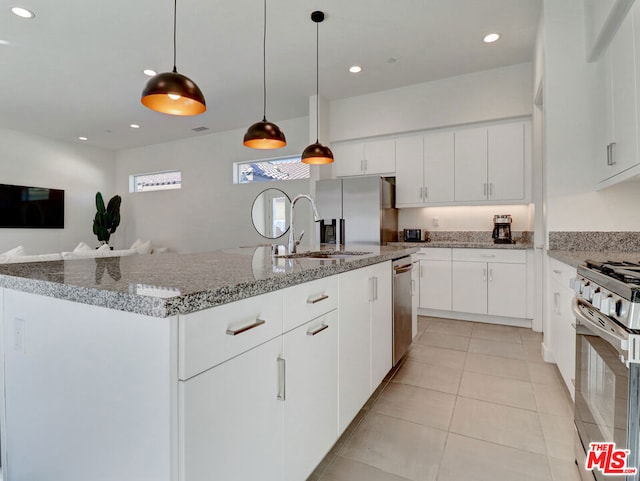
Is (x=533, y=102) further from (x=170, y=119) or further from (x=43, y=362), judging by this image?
(x=170, y=119)

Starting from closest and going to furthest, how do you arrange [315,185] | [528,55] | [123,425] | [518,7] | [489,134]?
A: 1. [123,425]
2. [518,7]
3. [528,55]
4. [489,134]
5. [315,185]

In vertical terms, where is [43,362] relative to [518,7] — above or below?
below

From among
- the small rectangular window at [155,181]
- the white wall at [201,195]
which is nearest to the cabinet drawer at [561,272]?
the white wall at [201,195]

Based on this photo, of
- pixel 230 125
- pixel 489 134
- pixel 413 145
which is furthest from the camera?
pixel 230 125

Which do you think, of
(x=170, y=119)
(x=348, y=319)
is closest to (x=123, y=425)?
(x=348, y=319)

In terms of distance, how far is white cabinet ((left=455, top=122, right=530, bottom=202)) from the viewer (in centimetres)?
376

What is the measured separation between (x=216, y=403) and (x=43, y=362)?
0.64 m

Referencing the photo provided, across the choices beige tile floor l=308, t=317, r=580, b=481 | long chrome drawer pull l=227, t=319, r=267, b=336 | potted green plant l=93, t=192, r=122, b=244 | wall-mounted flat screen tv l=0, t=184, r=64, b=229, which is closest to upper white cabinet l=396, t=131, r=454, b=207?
beige tile floor l=308, t=317, r=580, b=481

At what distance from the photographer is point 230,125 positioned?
19.5 feet

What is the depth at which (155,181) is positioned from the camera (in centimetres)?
721

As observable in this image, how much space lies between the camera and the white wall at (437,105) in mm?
3756

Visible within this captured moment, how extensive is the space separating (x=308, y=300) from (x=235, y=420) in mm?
492

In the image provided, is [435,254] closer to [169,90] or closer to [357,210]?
[357,210]

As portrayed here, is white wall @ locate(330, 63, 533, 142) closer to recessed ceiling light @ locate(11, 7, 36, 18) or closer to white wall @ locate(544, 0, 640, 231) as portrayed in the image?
white wall @ locate(544, 0, 640, 231)
